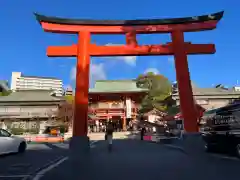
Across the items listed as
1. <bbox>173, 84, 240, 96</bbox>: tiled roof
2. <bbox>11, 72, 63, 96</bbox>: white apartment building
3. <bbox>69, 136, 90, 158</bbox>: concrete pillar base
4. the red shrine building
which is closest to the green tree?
<bbox>173, 84, 240, 96</bbox>: tiled roof

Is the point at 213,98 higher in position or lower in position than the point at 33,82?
lower

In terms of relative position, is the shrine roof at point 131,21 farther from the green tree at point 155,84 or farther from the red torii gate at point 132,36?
the green tree at point 155,84

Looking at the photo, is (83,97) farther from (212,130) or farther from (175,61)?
(212,130)

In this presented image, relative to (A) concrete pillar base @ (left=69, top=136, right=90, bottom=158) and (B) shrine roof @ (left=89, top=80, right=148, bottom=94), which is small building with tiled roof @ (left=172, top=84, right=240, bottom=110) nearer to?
(B) shrine roof @ (left=89, top=80, right=148, bottom=94)

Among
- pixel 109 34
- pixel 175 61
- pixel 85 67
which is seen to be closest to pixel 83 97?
pixel 85 67

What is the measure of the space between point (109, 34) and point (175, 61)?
4.27 m

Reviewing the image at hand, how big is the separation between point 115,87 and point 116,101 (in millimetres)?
2379

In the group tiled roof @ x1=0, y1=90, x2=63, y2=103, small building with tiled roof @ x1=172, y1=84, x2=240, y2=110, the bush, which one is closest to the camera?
the bush

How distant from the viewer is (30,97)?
48.2 meters

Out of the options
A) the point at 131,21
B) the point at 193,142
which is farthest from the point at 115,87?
the point at 193,142

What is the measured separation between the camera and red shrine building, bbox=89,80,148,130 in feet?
149

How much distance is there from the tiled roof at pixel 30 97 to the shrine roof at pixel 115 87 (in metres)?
6.38

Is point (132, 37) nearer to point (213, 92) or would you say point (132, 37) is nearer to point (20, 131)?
point (20, 131)

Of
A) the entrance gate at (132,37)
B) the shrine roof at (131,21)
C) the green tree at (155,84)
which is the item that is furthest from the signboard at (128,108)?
the shrine roof at (131,21)
